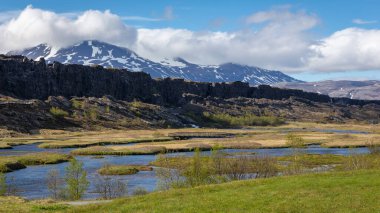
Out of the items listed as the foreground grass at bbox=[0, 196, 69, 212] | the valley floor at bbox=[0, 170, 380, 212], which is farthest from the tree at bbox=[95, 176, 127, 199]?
the valley floor at bbox=[0, 170, 380, 212]

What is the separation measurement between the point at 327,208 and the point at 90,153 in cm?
10683

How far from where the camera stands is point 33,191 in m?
70.4

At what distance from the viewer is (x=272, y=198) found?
35281mm

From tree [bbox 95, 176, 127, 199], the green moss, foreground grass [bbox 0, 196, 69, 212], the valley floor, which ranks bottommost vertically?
the green moss

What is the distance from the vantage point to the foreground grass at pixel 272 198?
107 feet

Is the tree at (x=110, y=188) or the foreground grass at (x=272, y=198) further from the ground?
the foreground grass at (x=272, y=198)

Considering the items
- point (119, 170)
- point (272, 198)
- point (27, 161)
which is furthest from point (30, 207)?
point (27, 161)

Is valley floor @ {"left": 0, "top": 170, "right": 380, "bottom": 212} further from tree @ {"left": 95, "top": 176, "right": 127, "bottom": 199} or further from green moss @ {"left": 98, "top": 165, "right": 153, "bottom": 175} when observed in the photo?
green moss @ {"left": 98, "top": 165, "right": 153, "bottom": 175}

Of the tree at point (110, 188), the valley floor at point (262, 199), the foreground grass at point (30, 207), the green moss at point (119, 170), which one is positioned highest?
the valley floor at point (262, 199)

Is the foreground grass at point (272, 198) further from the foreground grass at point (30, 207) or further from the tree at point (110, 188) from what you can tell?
the tree at point (110, 188)

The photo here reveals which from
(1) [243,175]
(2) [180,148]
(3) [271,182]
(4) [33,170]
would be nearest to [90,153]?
(2) [180,148]

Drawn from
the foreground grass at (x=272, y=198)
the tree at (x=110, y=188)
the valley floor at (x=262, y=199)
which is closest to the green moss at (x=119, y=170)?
the tree at (x=110, y=188)

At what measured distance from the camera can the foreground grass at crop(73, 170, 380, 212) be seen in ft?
107

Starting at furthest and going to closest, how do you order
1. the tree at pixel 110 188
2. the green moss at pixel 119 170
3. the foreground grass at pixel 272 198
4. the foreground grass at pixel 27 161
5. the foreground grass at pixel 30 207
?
the foreground grass at pixel 27 161
the green moss at pixel 119 170
the tree at pixel 110 188
the foreground grass at pixel 30 207
the foreground grass at pixel 272 198
